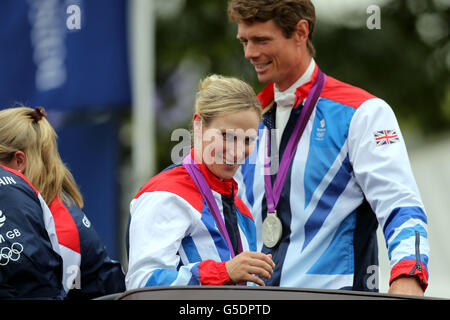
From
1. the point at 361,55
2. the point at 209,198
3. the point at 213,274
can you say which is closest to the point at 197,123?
the point at 209,198

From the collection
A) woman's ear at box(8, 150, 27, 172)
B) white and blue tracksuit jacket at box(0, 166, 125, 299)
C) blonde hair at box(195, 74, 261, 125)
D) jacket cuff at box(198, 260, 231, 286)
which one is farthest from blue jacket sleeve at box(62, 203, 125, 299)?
jacket cuff at box(198, 260, 231, 286)

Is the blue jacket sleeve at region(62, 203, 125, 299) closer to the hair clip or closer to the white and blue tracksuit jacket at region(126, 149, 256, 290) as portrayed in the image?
the hair clip

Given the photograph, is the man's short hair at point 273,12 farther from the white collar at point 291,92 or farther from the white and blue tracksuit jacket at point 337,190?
the white and blue tracksuit jacket at point 337,190

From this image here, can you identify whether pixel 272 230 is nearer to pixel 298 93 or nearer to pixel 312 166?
pixel 312 166

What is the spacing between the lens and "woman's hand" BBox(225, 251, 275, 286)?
2.65m

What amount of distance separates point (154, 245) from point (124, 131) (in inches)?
→ 384

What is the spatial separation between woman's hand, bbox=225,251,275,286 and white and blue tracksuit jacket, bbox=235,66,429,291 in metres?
0.83

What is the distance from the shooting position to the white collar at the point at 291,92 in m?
3.75

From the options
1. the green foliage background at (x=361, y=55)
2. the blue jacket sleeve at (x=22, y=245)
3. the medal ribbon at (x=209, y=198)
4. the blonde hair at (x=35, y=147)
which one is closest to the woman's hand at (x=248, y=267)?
the medal ribbon at (x=209, y=198)

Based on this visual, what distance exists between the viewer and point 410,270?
2984 millimetres

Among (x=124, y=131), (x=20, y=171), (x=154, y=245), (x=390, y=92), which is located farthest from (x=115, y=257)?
(x=154, y=245)

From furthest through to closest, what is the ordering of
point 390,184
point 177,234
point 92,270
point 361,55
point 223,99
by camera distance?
point 361,55
point 92,270
point 390,184
point 223,99
point 177,234

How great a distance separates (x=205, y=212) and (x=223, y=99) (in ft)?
1.40

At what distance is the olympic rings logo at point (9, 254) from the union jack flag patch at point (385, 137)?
4.96ft
